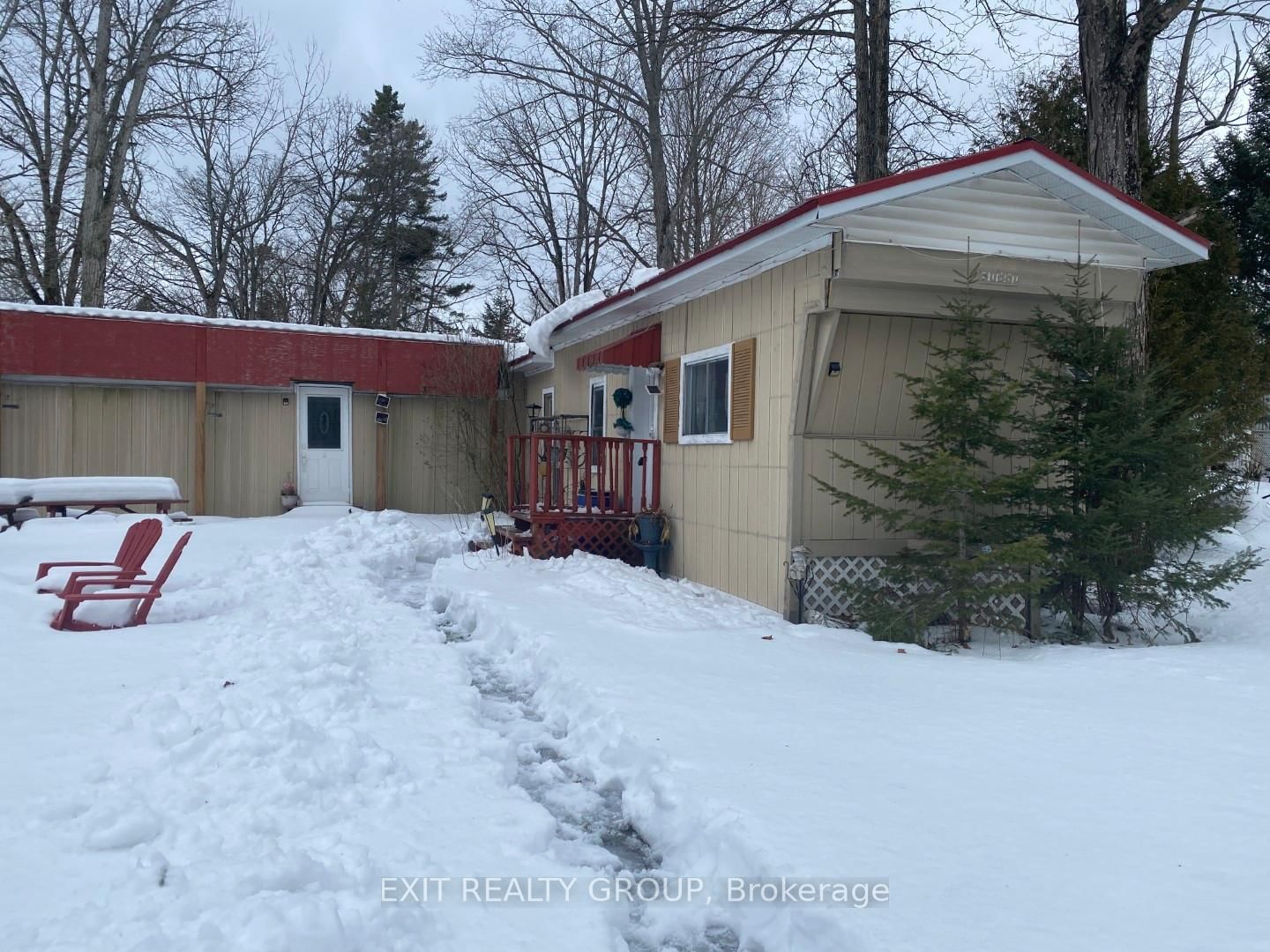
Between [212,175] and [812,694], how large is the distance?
26877 mm

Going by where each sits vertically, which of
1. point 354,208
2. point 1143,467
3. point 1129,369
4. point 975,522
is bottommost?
point 975,522

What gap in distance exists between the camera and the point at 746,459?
7875 millimetres

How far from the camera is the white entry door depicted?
15.1 m

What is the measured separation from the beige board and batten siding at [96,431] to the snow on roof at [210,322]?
114 cm

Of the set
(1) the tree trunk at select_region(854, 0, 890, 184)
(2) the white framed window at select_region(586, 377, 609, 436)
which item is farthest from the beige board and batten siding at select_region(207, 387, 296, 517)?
(1) the tree trunk at select_region(854, 0, 890, 184)

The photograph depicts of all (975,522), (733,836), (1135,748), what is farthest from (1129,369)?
(733,836)

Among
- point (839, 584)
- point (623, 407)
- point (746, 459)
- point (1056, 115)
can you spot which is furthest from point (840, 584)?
point (1056, 115)

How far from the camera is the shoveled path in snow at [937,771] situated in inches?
105

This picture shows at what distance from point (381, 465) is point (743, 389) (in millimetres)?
9196

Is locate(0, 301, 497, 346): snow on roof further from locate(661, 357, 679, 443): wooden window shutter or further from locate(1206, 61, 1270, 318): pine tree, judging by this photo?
locate(1206, 61, 1270, 318): pine tree

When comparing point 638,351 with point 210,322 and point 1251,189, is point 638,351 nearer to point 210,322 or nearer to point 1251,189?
point 210,322

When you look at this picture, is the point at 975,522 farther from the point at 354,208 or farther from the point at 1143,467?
the point at 354,208

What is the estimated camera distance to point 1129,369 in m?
6.76

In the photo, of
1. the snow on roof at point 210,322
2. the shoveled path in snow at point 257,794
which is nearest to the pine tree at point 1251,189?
the snow on roof at point 210,322
